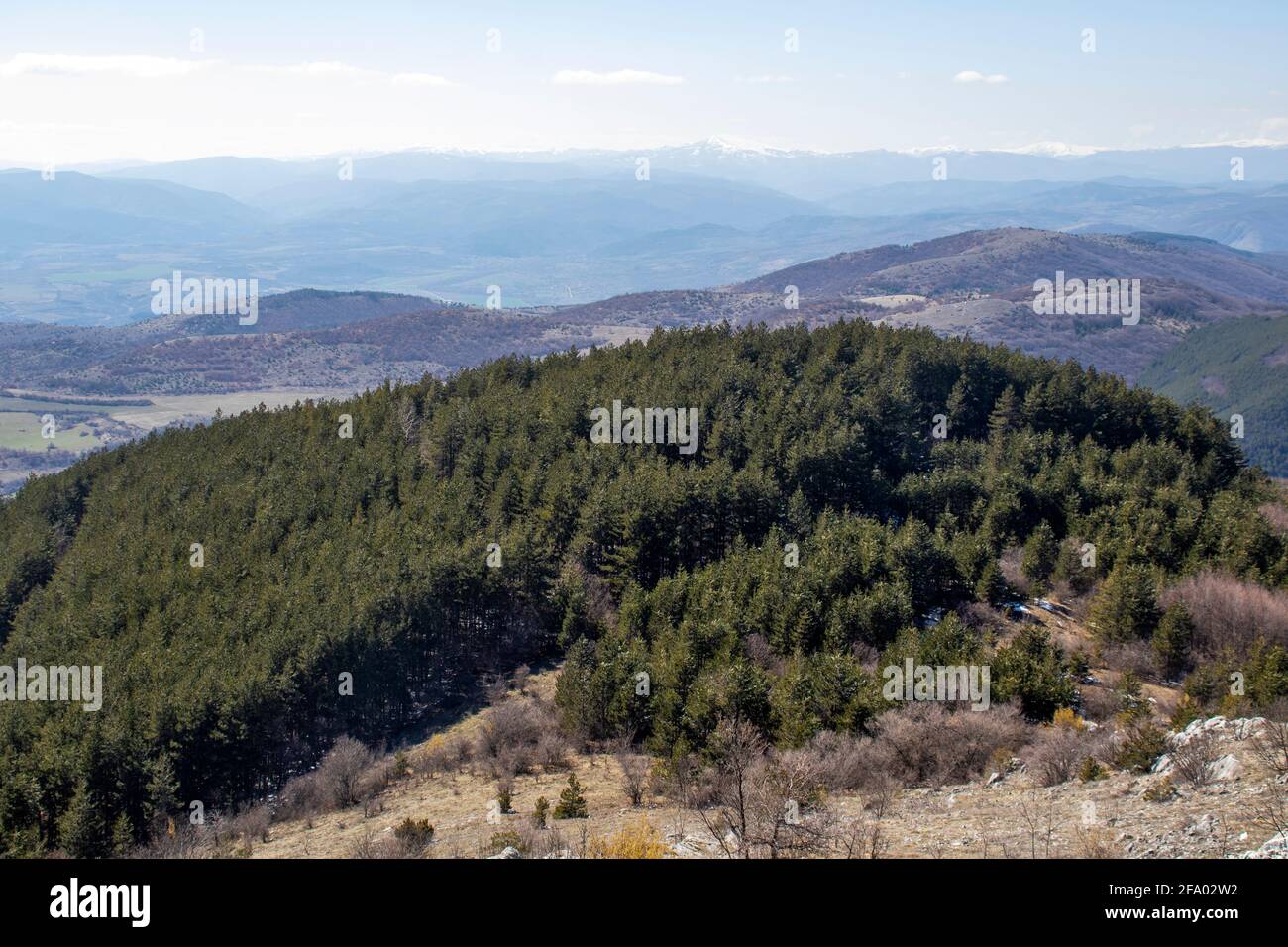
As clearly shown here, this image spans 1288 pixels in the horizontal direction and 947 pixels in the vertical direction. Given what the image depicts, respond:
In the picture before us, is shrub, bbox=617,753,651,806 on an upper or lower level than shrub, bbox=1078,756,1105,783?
lower

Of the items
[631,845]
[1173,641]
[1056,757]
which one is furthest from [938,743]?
[1173,641]

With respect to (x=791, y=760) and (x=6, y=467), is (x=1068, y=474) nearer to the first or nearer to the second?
(x=791, y=760)

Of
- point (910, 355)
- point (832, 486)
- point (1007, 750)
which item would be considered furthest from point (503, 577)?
point (910, 355)

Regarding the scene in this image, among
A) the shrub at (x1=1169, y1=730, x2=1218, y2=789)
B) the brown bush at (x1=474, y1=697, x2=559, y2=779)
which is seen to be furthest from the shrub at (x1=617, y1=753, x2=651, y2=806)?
the shrub at (x1=1169, y1=730, x2=1218, y2=789)

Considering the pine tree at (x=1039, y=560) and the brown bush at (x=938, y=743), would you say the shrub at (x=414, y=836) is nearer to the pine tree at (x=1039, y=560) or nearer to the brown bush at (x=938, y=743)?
the brown bush at (x=938, y=743)

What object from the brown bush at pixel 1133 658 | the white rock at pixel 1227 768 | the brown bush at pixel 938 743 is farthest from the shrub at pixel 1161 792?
the brown bush at pixel 1133 658

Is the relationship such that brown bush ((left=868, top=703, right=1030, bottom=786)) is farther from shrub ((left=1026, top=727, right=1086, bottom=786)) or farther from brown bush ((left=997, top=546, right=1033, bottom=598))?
brown bush ((left=997, top=546, right=1033, bottom=598))
